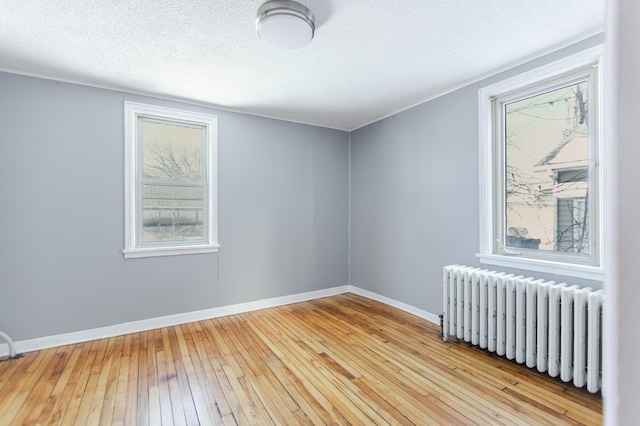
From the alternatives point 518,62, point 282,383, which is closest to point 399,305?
point 282,383

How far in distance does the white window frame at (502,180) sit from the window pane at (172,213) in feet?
9.85

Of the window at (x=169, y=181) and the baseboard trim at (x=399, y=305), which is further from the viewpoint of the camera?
the baseboard trim at (x=399, y=305)

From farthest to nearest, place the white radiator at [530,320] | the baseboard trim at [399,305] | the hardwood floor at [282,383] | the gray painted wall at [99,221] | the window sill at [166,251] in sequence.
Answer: the baseboard trim at [399,305] → the window sill at [166,251] → the gray painted wall at [99,221] → the white radiator at [530,320] → the hardwood floor at [282,383]

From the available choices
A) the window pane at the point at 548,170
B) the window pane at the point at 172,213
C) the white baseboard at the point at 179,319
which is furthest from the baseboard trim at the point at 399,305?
the window pane at the point at 172,213

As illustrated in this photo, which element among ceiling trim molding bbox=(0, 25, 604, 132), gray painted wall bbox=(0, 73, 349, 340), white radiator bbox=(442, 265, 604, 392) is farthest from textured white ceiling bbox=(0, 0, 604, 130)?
white radiator bbox=(442, 265, 604, 392)

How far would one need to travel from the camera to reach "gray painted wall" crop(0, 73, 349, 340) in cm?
257

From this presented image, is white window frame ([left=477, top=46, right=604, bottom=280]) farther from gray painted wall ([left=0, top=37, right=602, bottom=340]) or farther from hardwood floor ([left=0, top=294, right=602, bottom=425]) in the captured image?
hardwood floor ([left=0, top=294, right=602, bottom=425])

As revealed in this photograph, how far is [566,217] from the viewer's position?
230 cm

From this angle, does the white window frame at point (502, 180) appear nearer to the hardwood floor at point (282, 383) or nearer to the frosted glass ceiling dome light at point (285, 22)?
the hardwood floor at point (282, 383)

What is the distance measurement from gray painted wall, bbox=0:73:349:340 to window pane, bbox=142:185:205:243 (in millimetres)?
238

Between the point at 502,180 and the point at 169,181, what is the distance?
338 centimetres

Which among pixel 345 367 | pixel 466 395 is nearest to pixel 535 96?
pixel 466 395

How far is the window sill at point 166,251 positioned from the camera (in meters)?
2.99

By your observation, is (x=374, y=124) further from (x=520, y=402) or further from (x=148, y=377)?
(x=148, y=377)
